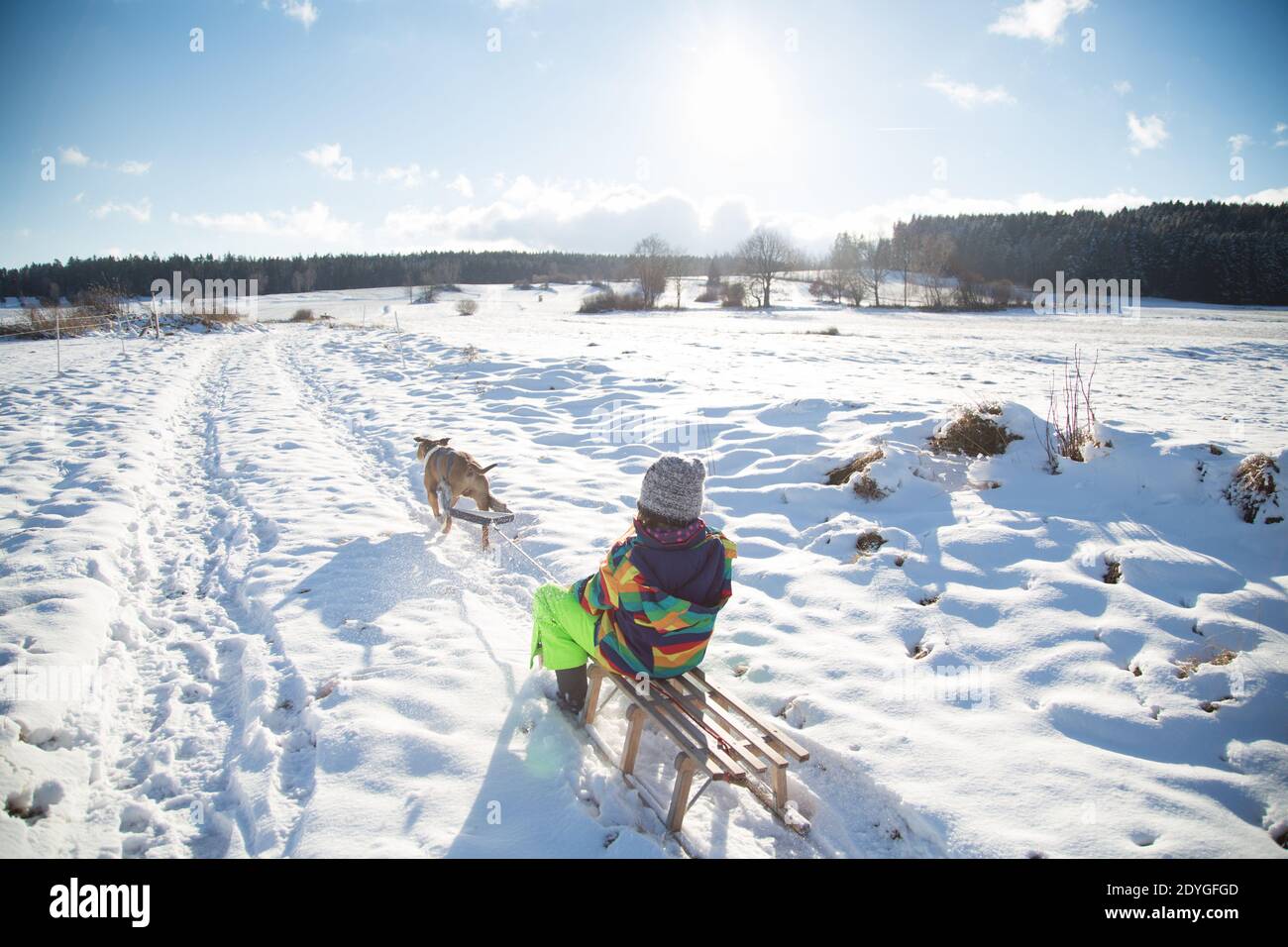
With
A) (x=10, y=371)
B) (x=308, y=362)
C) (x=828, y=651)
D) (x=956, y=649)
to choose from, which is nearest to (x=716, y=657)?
(x=828, y=651)

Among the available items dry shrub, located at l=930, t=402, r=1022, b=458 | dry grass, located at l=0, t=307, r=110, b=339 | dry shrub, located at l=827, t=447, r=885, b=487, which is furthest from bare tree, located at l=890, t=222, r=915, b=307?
dry grass, located at l=0, t=307, r=110, b=339

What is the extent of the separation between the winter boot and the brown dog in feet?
9.25

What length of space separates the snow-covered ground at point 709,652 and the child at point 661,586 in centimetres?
61

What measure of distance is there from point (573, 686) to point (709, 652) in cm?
113

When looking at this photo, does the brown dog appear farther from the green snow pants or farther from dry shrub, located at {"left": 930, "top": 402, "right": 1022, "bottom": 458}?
dry shrub, located at {"left": 930, "top": 402, "right": 1022, "bottom": 458}

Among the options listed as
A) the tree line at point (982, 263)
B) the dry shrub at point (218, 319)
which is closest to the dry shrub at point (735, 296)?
the tree line at point (982, 263)

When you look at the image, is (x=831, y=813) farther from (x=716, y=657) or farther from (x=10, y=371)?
(x=10, y=371)

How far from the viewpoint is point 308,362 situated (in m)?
17.3

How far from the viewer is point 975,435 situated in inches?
261

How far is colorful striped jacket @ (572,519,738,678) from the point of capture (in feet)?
9.46

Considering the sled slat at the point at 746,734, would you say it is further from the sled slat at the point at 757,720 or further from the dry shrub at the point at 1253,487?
A: the dry shrub at the point at 1253,487

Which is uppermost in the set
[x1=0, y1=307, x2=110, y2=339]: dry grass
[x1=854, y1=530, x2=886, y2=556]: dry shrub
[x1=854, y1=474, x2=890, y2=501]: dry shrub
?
[x1=0, y1=307, x2=110, y2=339]: dry grass

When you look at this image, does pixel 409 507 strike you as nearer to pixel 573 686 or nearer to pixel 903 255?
pixel 573 686

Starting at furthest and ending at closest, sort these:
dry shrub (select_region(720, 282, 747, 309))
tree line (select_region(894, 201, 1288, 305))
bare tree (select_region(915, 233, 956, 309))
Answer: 1. dry shrub (select_region(720, 282, 747, 309))
2. bare tree (select_region(915, 233, 956, 309))
3. tree line (select_region(894, 201, 1288, 305))
